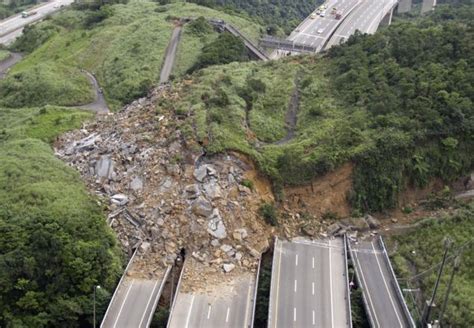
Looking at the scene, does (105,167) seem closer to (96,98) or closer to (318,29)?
(96,98)

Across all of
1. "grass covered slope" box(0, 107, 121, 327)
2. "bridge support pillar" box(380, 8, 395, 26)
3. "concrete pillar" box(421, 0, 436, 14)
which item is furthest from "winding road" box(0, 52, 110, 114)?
"concrete pillar" box(421, 0, 436, 14)

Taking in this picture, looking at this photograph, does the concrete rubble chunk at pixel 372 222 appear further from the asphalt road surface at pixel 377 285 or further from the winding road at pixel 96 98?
the winding road at pixel 96 98

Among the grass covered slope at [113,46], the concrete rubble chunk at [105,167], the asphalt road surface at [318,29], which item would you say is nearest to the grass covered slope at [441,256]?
the concrete rubble chunk at [105,167]

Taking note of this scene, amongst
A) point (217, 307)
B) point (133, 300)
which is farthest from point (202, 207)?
point (133, 300)

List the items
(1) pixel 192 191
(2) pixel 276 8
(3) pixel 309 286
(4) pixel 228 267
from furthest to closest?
(2) pixel 276 8, (1) pixel 192 191, (4) pixel 228 267, (3) pixel 309 286

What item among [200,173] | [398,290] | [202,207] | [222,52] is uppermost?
[200,173]

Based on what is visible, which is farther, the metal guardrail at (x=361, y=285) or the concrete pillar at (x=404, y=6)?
the concrete pillar at (x=404, y=6)

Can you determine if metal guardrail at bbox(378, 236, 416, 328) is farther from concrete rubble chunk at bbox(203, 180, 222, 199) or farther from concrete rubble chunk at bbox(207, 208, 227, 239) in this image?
concrete rubble chunk at bbox(203, 180, 222, 199)
